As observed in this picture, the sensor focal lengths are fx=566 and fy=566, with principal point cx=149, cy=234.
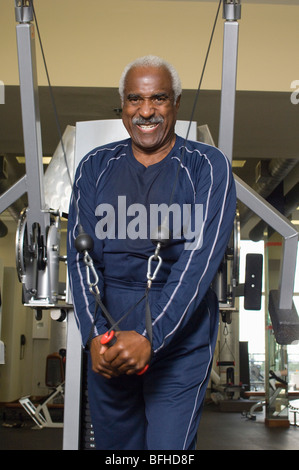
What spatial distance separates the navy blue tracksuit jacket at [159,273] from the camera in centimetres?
128

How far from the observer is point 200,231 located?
1321 millimetres

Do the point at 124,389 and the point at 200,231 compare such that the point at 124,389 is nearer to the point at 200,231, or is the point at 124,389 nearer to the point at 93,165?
the point at 200,231

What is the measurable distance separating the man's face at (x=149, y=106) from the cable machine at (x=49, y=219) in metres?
0.29

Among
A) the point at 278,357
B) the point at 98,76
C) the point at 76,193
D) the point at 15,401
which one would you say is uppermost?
the point at 98,76

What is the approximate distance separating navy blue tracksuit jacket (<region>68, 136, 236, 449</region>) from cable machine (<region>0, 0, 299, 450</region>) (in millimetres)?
260

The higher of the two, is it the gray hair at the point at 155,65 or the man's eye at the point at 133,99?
the gray hair at the point at 155,65

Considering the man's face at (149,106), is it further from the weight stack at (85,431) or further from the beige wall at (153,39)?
the beige wall at (153,39)

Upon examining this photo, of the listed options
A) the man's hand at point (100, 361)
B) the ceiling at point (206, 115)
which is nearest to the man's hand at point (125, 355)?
the man's hand at point (100, 361)

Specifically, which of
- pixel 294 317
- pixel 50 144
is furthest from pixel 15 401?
pixel 294 317

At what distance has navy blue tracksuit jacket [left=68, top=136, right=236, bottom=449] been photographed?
1.28m

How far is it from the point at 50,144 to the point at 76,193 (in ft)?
14.4

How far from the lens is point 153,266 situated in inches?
55.1

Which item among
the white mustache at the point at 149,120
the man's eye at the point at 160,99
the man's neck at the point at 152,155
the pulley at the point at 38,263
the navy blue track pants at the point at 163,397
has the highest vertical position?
the man's eye at the point at 160,99

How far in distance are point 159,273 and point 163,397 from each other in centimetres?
29
